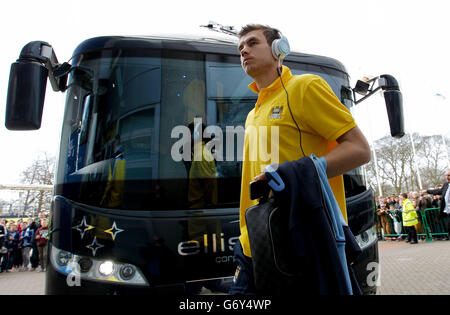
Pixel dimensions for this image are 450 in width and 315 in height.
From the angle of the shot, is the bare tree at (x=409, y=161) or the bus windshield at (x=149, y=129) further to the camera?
the bare tree at (x=409, y=161)

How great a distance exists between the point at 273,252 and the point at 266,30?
1.24 metres

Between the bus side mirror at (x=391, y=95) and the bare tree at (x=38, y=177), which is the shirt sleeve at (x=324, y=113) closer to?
the bus side mirror at (x=391, y=95)

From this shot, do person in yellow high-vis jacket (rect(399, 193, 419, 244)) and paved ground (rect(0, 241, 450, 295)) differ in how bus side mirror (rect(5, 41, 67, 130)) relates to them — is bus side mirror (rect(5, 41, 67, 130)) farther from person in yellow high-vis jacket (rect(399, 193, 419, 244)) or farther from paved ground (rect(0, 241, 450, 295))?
person in yellow high-vis jacket (rect(399, 193, 419, 244))

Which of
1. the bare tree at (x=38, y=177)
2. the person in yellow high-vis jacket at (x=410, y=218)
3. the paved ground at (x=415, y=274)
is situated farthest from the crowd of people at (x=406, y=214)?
the bare tree at (x=38, y=177)

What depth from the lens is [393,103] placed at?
11.0 feet

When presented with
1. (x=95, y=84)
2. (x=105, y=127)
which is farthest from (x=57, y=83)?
(x=105, y=127)

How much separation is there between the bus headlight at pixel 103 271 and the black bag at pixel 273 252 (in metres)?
1.22

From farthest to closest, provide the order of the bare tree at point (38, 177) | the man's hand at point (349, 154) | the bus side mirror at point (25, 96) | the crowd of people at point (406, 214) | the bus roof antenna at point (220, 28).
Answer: the bare tree at point (38, 177), the crowd of people at point (406, 214), the bus roof antenna at point (220, 28), the bus side mirror at point (25, 96), the man's hand at point (349, 154)

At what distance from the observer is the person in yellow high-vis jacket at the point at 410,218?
37.9 feet

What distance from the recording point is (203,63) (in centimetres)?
289

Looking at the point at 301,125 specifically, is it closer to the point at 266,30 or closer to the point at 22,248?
the point at 266,30

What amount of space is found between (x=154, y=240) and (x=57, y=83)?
5.50ft

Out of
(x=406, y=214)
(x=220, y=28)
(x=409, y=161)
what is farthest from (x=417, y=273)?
(x=409, y=161)

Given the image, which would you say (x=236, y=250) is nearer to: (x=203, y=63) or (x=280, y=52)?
(x=280, y=52)
